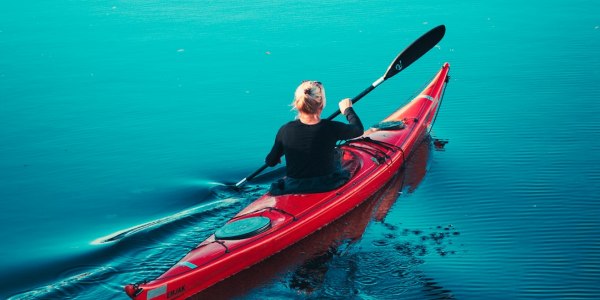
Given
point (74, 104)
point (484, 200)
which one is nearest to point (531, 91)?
point (484, 200)

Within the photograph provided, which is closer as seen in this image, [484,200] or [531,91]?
[484,200]

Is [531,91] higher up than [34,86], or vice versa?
[34,86]

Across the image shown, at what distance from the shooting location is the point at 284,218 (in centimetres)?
535

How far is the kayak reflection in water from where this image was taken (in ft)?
16.9

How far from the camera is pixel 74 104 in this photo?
827cm

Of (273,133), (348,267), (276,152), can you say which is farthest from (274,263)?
(273,133)

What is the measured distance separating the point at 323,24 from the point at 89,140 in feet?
12.9

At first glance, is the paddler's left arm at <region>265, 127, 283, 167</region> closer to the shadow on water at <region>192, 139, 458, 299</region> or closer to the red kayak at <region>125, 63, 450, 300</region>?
the red kayak at <region>125, 63, 450, 300</region>

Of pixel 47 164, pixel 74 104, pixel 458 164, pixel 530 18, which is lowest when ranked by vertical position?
pixel 458 164

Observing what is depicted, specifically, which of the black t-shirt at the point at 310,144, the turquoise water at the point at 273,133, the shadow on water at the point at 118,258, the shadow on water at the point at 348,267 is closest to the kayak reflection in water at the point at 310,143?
the black t-shirt at the point at 310,144

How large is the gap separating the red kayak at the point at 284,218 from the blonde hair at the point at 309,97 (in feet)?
2.36

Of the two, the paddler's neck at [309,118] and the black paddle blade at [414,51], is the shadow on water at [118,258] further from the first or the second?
the black paddle blade at [414,51]

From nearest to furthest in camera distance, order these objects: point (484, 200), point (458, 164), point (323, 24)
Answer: point (484, 200), point (458, 164), point (323, 24)

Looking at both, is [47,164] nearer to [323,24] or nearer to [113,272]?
[113,272]
